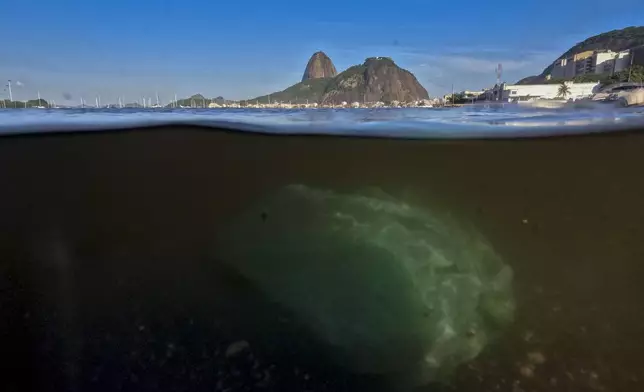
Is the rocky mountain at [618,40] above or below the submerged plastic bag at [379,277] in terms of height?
above

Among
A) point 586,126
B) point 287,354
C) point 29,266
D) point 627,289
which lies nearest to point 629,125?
point 586,126

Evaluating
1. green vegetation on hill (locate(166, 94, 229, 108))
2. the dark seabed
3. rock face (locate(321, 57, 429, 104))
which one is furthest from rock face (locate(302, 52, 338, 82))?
the dark seabed

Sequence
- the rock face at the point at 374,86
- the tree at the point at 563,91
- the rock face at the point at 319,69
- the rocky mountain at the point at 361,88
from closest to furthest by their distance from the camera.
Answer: the tree at the point at 563,91
the rocky mountain at the point at 361,88
the rock face at the point at 374,86
the rock face at the point at 319,69

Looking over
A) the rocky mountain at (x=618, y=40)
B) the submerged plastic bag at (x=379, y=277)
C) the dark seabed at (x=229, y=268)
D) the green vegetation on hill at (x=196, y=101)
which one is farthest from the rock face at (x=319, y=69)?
the rocky mountain at (x=618, y=40)

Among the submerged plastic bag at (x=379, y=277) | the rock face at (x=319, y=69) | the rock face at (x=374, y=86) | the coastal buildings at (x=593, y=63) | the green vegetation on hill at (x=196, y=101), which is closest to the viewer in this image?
the submerged plastic bag at (x=379, y=277)

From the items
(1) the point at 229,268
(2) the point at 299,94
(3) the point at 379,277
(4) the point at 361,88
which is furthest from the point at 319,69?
(3) the point at 379,277

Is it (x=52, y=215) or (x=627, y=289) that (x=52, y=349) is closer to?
(x=52, y=215)

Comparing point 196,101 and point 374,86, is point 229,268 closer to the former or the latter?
point 196,101

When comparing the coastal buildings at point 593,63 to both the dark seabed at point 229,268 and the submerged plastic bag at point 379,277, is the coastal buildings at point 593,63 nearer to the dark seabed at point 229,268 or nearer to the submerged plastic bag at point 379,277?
the dark seabed at point 229,268
